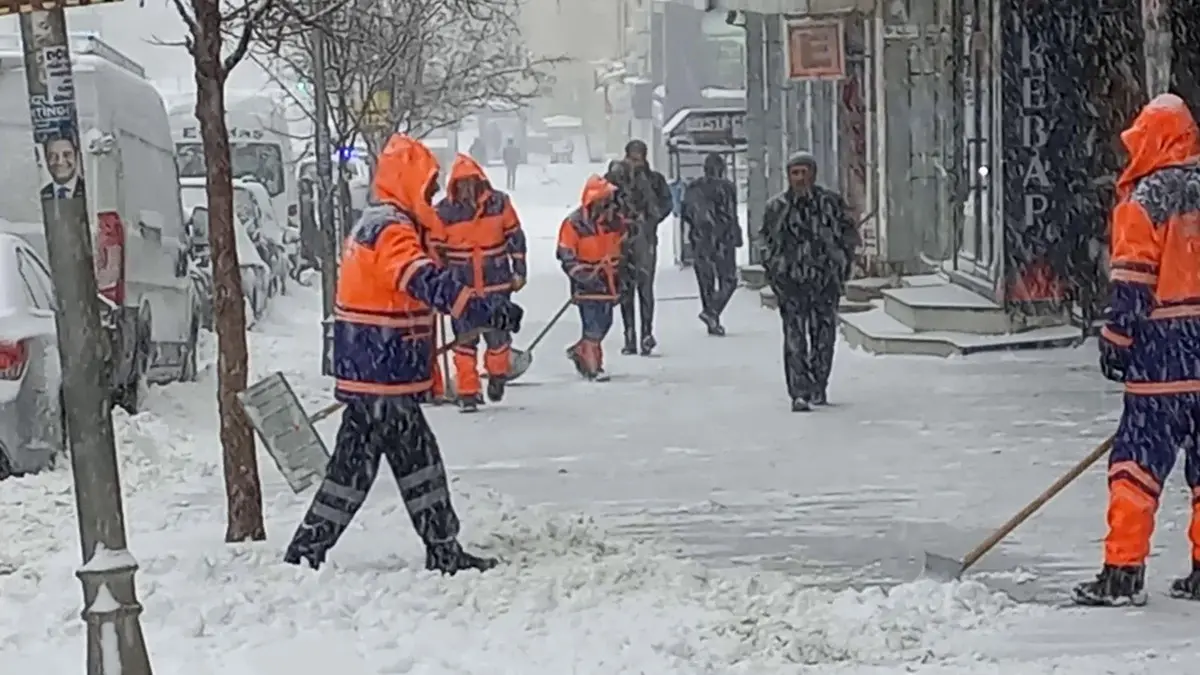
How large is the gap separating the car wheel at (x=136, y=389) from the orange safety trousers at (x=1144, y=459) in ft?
27.5

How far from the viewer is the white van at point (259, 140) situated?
112ft

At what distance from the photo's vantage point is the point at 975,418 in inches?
540

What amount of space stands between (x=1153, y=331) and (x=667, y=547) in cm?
266

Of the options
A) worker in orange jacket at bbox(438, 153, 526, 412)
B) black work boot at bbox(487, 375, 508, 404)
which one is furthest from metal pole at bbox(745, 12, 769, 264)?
worker in orange jacket at bbox(438, 153, 526, 412)

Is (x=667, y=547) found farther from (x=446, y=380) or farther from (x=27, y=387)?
(x=446, y=380)

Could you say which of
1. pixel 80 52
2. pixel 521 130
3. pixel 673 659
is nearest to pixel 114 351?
pixel 80 52

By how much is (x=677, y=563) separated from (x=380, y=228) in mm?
1880

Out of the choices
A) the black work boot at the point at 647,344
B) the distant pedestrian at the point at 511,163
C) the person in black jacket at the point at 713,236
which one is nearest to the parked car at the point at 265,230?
the person in black jacket at the point at 713,236

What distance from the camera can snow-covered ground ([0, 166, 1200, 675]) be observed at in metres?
7.16

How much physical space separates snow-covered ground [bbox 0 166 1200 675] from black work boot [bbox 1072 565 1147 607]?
0.09 m

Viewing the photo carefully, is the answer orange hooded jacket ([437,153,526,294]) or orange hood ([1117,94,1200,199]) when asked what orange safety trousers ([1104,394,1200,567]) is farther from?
orange hooded jacket ([437,153,526,294])

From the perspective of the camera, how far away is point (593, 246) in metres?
16.8

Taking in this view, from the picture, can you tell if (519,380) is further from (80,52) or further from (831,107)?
(831,107)

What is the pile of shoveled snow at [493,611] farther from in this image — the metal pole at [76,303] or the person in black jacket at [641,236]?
the person in black jacket at [641,236]
